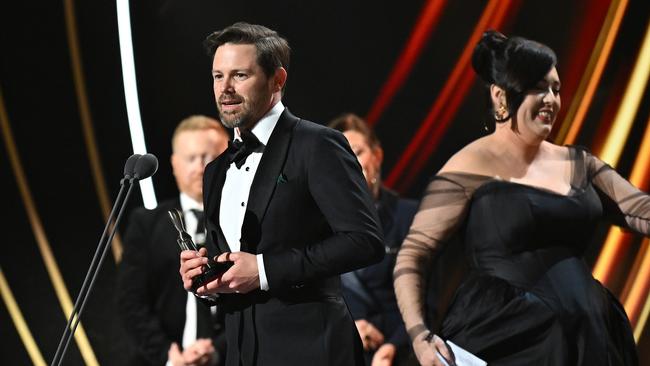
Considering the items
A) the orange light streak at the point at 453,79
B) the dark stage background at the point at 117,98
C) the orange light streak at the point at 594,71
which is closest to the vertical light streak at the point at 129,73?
the dark stage background at the point at 117,98

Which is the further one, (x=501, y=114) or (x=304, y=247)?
(x=501, y=114)

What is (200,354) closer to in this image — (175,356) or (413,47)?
(175,356)

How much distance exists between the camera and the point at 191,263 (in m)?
2.23

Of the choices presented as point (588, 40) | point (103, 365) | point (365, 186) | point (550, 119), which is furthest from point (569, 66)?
point (103, 365)

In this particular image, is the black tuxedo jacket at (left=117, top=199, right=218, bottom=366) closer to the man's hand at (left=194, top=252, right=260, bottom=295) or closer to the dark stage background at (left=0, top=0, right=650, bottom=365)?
the dark stage background at (left=0, top=0, right=650, bottom=365)

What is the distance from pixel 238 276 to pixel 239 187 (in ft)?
0.91

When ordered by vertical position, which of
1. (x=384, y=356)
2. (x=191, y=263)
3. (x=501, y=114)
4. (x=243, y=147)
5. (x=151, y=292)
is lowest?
(x=151, y=292)

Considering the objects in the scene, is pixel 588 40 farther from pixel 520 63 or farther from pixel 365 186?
pixel 365 186

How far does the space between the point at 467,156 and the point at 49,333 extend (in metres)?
2.67

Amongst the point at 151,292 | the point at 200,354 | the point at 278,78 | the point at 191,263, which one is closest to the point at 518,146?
the point at 278,78

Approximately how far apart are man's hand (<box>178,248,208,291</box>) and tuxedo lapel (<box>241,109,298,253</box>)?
13cm

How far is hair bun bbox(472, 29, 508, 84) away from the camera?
2959mm

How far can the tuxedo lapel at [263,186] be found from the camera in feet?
7.58

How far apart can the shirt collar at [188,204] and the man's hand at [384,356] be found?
3.18 feet
